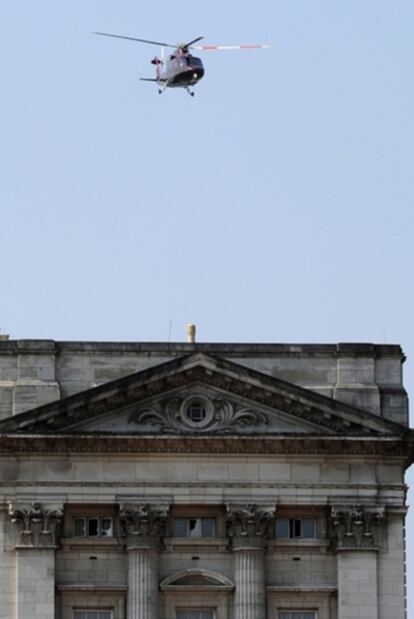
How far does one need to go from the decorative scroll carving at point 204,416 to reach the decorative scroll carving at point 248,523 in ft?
8.54

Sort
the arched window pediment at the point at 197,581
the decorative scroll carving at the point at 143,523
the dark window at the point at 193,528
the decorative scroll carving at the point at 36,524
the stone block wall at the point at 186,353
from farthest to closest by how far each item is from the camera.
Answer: the stone block wall at the point at 186,353
the dark window at the point at 193,528
the arched window pediment at the point at 197,581
the decorative scroll carving at the point at 143,523
the decorative scroll carving at the point at 36,524

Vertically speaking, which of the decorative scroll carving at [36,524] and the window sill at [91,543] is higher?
the decorative scroll carving at [36,524]

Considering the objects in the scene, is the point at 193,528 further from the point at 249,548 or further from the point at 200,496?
the point at 249,548

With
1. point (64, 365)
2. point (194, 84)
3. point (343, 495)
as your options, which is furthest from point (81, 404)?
point (194, 84)

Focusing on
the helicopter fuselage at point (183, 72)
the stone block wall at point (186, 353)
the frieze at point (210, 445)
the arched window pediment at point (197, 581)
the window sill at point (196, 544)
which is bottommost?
the arched window pediment at point (197, 581)

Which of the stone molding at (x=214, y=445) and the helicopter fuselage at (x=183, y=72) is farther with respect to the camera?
the helicopter fuselage at (x=183, y=72)

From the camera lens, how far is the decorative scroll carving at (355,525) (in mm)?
97062

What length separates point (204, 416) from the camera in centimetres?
9781

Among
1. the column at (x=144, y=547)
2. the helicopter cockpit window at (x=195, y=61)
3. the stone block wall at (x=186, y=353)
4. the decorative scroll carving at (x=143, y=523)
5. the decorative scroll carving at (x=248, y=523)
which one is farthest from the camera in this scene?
the helicopter cockpit window at (x=195, y=61)

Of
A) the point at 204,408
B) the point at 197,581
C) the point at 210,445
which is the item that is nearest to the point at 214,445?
the point at 210,445

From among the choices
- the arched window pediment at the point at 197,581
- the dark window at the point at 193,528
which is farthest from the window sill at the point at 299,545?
the dark window at the point at 193,528

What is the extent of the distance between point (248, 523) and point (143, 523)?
3.33m

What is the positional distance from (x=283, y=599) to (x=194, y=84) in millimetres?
21190

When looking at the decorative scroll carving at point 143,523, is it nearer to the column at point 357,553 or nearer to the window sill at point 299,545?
the window sill at point 299,545
